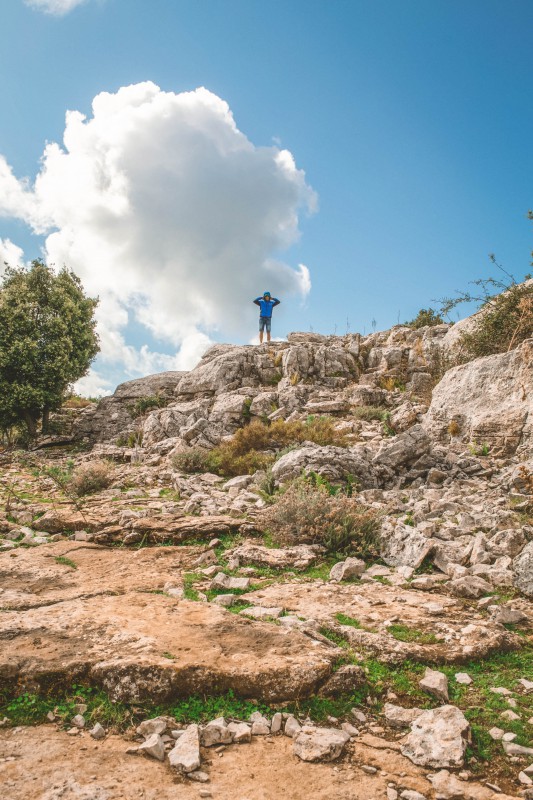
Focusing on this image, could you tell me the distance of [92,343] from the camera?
24422mm

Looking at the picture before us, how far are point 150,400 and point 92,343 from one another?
15.2ft

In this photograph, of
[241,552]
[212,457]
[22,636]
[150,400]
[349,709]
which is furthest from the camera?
[150,400]

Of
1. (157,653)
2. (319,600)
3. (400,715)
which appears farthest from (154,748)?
(319,600)

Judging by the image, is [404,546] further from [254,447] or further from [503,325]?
[503,325]

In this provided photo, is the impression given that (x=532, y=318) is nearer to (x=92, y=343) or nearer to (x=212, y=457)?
(x=212, y=457)

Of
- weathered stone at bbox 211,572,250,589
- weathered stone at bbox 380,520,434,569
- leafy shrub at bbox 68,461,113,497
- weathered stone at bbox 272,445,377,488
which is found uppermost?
weathered stone at bbox 272,445,377,488

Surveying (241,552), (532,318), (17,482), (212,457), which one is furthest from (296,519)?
(532,318)

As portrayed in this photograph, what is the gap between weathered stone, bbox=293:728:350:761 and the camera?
274 centimetres

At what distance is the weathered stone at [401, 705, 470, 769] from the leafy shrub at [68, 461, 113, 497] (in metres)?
9.50

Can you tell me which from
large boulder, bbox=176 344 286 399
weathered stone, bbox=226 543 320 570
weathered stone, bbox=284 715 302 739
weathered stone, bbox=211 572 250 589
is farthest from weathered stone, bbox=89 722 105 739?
large boulder, bbox=176 344 286 399

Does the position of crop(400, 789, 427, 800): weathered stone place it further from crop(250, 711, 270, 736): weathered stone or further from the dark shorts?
the dark shorts

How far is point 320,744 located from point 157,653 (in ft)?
4.59

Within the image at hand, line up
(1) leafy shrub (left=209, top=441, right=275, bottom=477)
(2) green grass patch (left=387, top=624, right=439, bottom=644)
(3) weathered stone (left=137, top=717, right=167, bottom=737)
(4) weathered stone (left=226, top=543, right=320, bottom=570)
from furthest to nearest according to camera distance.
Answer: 1. (1) leafy shrub (left=209, top=441, right=275, bottom=477)
2. (4) weathered stone (left=226, top=543, right=320, bottom=570)
3. (2) green grass patch (left=387, top=624, right=439, bottom=644)
4. (3) weathered stone (left=137, top=717, right=167, bottom=737)

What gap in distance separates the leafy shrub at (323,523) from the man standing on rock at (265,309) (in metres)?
18.8
